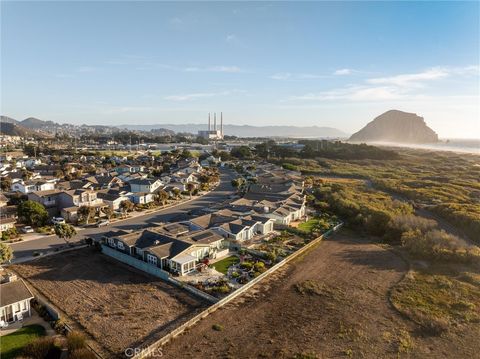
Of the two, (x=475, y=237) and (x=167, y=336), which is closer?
(x=167, y=336)

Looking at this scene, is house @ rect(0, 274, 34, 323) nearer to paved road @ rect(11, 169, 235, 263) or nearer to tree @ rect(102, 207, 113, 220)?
paved road @ rect(11, 169, 235, 263)

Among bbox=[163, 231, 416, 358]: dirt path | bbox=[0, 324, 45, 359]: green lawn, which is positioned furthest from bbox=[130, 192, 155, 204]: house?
bbox=[0, 324, 45, 359]: green lawn

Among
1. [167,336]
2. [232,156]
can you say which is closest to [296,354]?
[167,336]

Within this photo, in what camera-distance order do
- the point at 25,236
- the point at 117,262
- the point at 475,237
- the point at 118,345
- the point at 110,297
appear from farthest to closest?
the point at 475,237 → the point at 25,236 → the point at 117,262 → the point at 110,297 → the point at 118,345

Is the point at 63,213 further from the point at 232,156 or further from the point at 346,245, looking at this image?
the point at 232,156

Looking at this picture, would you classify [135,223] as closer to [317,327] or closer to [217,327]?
[217,327]

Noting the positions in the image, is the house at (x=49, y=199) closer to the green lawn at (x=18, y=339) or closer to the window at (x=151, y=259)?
the window at (x=151, y=259)
